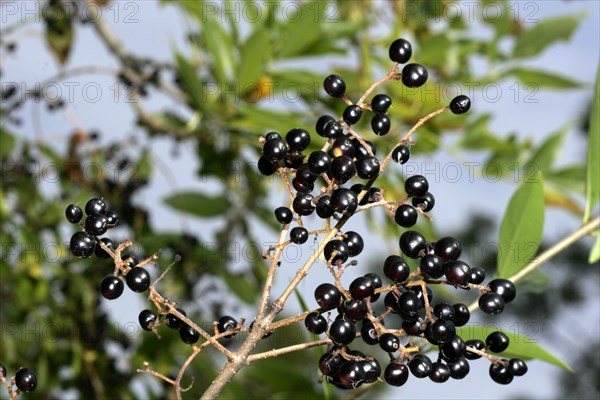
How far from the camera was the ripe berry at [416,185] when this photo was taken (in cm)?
79

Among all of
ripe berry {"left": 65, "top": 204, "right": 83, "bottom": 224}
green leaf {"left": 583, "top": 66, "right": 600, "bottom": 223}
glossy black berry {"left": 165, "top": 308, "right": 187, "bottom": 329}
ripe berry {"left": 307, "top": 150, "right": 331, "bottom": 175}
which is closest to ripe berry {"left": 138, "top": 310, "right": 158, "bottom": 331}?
glossy black berry {"left": 165, "top": 308, "right": 187, "bottom": 329}

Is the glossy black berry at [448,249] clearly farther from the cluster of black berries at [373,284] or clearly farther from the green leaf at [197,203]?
the green leaf at [197,203]

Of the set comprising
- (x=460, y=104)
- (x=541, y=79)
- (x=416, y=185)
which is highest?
(x=541, y=79)

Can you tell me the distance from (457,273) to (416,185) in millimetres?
98

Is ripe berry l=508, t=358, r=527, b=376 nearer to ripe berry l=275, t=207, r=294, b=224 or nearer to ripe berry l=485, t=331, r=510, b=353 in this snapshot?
ripe berry l=485, t=331, r=510, b=353

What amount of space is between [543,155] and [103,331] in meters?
1.19

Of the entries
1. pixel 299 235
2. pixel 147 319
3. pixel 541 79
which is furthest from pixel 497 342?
pixel 541 79

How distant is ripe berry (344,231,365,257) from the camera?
2.56 feet

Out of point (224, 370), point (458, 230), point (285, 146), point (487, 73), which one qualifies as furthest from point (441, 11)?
point (458, 230)

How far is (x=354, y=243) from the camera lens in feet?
2.56

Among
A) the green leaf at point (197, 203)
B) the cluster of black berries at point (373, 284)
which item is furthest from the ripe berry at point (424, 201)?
the green leaf at point (197, 203)

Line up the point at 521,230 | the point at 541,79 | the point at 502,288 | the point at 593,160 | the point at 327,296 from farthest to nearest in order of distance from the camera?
the point at 541,79 < the point at 593,160 < the point at 521,230 < the point at 502,288 < the point at 327,296

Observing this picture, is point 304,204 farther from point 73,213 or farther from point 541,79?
point 541,79

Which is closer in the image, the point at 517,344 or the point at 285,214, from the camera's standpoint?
Result: the point at 285,214
